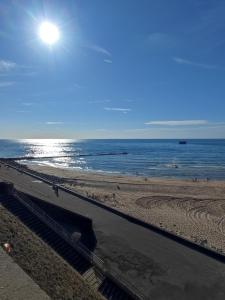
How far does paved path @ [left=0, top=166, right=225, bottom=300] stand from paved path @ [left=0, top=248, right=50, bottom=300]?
15.2 feet

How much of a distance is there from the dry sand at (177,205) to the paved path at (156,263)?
392cm

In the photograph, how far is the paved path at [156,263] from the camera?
43.3 feet

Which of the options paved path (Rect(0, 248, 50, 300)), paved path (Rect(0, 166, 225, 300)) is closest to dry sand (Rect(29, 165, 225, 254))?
paved path (Rect(0, 166, 225, 300))

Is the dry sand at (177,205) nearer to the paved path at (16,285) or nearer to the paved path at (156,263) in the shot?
the paved path at (156,263)

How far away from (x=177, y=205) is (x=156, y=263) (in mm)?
18088

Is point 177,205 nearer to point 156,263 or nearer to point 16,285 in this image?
point 156,263

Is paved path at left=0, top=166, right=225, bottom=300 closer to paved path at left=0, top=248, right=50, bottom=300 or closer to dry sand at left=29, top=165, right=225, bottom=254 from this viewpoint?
dry sand at left=29, top=165, right=225, bottom=254

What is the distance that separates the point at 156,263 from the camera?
15.3m

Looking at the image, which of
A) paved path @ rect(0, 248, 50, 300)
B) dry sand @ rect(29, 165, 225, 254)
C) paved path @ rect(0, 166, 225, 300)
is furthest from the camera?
dry sand @ rect(29, 165, 225, 254)

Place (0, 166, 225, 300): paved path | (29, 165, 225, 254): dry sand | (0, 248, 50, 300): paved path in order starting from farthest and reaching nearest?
1. (29, 165, 225, 254): dry sand
2. (0, 166, 225, 300): paved path
3. (0, 248, 50, 300): paved path

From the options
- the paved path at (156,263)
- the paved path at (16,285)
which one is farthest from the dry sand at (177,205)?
the paved path at (16,285)

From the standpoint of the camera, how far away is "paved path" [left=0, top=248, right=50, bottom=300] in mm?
9898

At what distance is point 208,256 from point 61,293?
8276 millimetres

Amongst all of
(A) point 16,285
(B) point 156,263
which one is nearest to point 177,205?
(B) point 156,263
